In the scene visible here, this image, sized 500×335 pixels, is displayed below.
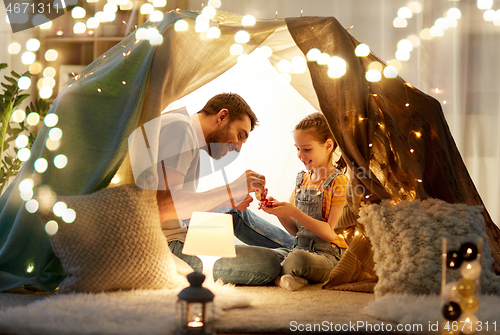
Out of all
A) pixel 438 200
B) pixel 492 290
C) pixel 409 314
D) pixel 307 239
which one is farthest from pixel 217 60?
pixel 492 290

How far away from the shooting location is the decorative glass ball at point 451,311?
99 centimetres

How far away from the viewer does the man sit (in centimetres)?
150

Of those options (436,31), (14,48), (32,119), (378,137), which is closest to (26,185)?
(32,119)

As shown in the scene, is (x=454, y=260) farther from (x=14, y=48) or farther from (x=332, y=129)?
(x=14, y=48)

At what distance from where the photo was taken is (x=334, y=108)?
1515 millimetres

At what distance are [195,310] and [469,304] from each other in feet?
2.13

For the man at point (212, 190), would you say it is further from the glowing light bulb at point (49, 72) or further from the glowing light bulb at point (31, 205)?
the glowing light bulb at point (49, 72)

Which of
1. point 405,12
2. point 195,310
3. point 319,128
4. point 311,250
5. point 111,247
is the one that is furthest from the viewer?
point 405,12

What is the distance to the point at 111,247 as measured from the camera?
1281 mm

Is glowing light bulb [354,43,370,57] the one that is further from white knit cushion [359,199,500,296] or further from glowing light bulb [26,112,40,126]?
glowing light bulb [26,112,40,126]

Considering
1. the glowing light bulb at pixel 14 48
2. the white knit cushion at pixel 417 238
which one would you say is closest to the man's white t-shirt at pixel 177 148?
the white knit cushion at pixel 417 238

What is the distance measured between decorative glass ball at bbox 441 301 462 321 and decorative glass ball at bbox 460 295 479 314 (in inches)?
0.6

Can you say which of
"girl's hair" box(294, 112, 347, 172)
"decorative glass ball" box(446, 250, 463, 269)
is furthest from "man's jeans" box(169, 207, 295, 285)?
"decorative glass ball" box(446, 250, 463, 269)

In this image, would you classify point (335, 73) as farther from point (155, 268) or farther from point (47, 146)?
point (47, 146)
